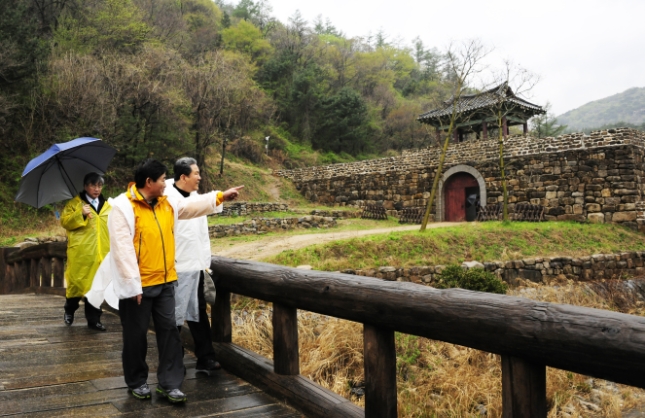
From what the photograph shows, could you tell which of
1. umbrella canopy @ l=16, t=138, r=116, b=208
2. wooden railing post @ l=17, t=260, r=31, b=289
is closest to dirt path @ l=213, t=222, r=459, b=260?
wooden railing post @ l=17, t=260, r=31, b=289

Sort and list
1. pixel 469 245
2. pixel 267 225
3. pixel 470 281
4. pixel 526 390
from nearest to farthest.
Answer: pixel 526 390 → pixel 470 281 → pixel 469 245 → pixel 267 225

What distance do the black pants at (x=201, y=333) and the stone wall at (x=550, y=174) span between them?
55.1 ft

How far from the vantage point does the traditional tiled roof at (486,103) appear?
2105 cm

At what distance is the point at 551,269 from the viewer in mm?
13773

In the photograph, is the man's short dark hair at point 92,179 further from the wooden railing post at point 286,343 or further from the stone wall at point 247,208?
the stone wall at point 247,208

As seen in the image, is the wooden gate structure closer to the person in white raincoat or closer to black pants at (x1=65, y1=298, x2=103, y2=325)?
the person in white raincoat

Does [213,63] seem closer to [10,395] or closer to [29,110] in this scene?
[29,110]

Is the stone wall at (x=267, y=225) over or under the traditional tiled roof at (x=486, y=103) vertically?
under

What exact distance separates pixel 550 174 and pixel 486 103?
542 cm

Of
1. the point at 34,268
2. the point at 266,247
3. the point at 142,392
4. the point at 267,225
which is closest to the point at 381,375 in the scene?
the point at 142,392

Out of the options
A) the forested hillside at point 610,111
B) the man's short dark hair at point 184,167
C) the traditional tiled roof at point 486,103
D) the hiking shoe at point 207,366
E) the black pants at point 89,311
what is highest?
the forested hillside at point 610,111

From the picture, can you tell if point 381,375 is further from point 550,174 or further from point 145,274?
point 550,174

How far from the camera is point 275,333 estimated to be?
3.23 meters

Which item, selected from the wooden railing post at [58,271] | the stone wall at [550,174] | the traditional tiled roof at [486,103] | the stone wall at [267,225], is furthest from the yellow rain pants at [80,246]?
the traditional tiled roof at [486,103]
